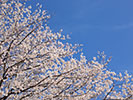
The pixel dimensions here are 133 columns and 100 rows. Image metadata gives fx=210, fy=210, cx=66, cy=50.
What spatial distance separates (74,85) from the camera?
8.75 m

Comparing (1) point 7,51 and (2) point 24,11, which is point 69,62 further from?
(2) point 24,11

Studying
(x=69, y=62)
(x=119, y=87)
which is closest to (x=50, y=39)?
(x=69, y=62)

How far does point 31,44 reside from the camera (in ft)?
31.3

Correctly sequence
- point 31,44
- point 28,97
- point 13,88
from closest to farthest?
point 13,88, point 28,97, point 31,44

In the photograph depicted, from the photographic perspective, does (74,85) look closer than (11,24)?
Yes

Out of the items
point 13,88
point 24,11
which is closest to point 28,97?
point 13,88

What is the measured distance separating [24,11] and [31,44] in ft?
5.63

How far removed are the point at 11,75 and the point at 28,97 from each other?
1.15 m

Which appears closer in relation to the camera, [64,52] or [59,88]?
[59,88]

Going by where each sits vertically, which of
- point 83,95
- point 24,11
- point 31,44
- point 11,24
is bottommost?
point 83,95

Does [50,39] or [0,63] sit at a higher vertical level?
[50,39]

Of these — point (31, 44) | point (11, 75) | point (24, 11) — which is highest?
point (24, 11)

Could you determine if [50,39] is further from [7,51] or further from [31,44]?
[7,51]

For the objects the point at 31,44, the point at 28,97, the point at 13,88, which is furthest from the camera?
the point at 31,44
